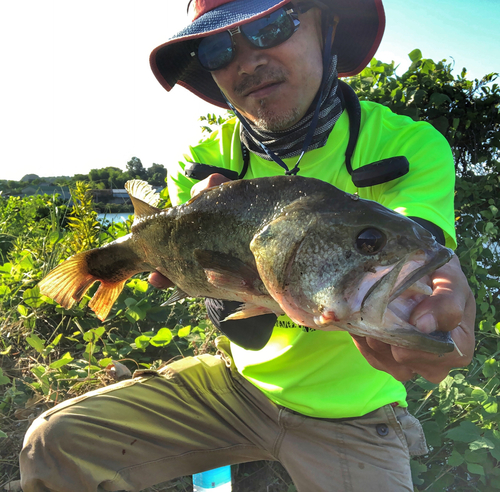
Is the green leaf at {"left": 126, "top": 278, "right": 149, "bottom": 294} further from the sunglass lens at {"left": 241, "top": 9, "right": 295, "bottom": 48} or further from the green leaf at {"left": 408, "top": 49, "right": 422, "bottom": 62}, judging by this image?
the green leaf at {"left": 408, "top": 49, "right": 422, "bottom": 62}

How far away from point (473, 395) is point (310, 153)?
185 centimetres

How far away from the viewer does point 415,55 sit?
5027mm

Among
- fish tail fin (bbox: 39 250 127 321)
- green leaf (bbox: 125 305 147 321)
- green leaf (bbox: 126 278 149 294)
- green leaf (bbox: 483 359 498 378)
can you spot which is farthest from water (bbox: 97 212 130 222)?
green leaf (bbox: 483 359 498 378)

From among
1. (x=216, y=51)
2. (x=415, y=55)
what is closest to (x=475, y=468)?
(x=216, y=51)

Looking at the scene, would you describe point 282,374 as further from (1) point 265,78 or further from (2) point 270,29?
(2) point 270,29

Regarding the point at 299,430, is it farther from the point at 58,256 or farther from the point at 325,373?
the point at 58,256

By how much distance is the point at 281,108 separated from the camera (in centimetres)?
259

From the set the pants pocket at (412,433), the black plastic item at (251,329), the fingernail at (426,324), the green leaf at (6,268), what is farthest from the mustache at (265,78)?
the green leaf at (6,268)

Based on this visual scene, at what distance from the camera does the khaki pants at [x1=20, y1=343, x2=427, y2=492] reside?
2.52 meters

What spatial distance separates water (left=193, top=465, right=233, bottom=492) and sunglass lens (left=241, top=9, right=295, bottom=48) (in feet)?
9.52

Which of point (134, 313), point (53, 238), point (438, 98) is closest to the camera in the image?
point (134, 313)

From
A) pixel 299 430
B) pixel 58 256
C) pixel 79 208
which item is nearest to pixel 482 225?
pixel 299 430

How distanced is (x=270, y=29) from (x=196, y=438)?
2.67 metres

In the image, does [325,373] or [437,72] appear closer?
[325,373]
